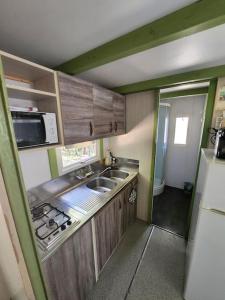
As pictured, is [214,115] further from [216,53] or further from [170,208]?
[170,208]

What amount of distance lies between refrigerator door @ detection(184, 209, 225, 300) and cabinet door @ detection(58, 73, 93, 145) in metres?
1.32

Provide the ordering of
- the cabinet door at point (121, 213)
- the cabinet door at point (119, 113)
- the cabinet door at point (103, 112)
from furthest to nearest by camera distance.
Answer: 1. the cabinet door at point (119, 113)
2. the cabinet door at point (121, 213)
3. the cabinet door at point (103, 112)

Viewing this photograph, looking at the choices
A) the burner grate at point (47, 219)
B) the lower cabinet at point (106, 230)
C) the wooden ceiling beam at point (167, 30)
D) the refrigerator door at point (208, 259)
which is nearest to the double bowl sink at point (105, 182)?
the lower cabinet at point (106, 230)

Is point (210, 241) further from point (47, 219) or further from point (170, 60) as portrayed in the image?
point (170, 60)

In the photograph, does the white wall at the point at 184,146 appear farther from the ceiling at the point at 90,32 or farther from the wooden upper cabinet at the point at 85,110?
the wooden upper cabinet at the point at 85,110

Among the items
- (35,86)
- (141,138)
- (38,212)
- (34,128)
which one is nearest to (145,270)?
(38,212)

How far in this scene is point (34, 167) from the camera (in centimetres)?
135

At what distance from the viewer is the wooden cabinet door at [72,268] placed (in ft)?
3.13

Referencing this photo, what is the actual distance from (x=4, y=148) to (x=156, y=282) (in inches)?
80.4

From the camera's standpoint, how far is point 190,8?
0.71m

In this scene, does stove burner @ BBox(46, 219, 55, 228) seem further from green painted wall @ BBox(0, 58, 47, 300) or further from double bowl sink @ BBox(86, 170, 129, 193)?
double bowl sink @ BBox(86, 170, 129, 193)

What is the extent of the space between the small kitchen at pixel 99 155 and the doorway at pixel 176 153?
1.86ft

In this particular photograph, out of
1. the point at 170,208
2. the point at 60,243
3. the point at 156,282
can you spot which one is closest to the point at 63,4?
the point at 60,243

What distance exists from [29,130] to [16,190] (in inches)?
20.8
